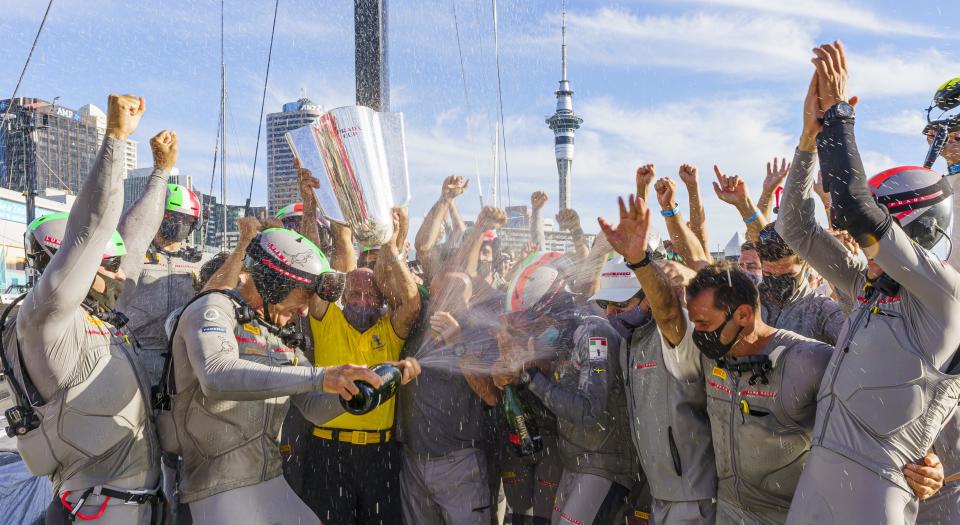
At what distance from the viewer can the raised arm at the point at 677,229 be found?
4.94 metres

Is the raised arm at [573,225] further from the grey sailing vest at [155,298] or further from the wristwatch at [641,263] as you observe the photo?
the wristwatch at [641,263]

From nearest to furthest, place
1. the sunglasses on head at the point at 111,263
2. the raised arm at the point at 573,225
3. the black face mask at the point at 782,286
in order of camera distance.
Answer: the sunglasses on head at the point at 111,263, the black face mask at the point at 782,286, the raised arm at the point at 573,225

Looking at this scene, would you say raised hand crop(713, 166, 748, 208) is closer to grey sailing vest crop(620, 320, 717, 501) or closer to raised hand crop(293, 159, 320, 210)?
grey sailing vest crop(620, 320, 717, 501)

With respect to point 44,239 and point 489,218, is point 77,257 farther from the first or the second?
point 489,218

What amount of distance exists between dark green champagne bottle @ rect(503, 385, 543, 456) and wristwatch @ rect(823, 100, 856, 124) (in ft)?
7.68

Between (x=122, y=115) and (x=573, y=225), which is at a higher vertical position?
(x=122, y=115)

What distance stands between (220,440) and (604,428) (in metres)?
2.15

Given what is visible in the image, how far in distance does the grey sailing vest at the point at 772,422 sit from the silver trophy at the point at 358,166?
2.33 meters

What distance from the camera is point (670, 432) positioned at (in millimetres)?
3668

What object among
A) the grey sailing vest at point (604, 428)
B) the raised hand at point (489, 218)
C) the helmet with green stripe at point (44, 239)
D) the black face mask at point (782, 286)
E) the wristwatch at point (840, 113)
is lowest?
the grey sailing vest at point (604, 428)

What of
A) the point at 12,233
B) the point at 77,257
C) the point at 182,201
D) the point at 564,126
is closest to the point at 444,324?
the point at 77,257

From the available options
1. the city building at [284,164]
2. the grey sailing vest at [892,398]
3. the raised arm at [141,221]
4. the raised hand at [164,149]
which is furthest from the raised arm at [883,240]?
the city building at [284,164]

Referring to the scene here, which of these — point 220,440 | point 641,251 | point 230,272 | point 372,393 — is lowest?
point 220,440

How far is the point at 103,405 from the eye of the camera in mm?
3248
